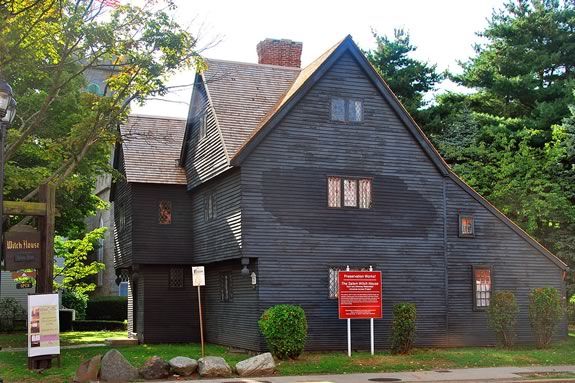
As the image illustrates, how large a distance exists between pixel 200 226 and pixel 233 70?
19.6 ft

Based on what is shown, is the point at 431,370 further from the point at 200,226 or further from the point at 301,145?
the point at 200,226

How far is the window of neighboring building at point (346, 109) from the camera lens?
24.5 m

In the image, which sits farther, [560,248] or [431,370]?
[560,248]

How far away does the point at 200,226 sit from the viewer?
88.6ft

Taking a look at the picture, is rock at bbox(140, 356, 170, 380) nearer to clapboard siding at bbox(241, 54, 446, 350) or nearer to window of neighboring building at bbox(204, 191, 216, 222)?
clapboard siding at bbox(241, 54, 446, 350)

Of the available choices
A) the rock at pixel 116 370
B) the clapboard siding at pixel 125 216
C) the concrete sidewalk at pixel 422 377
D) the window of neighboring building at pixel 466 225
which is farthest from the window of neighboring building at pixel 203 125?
the concrete sidewalk at pixel 422 377

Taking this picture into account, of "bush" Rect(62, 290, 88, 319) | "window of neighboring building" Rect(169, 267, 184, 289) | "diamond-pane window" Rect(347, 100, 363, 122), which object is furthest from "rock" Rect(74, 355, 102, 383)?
"bush" Rect(62, 290, 88, 319)

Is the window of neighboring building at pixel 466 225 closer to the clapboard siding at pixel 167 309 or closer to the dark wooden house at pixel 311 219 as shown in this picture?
the dark wooden house at pixel 311 219

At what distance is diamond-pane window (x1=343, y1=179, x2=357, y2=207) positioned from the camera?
79.8ft

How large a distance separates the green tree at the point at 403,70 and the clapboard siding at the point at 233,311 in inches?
895

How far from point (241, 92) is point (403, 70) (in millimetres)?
21531

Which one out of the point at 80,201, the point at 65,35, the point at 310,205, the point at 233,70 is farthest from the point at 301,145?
the point at 80,201

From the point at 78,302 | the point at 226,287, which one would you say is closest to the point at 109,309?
the point at 78,302

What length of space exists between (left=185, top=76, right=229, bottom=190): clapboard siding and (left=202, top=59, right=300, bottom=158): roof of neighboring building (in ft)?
1.25
